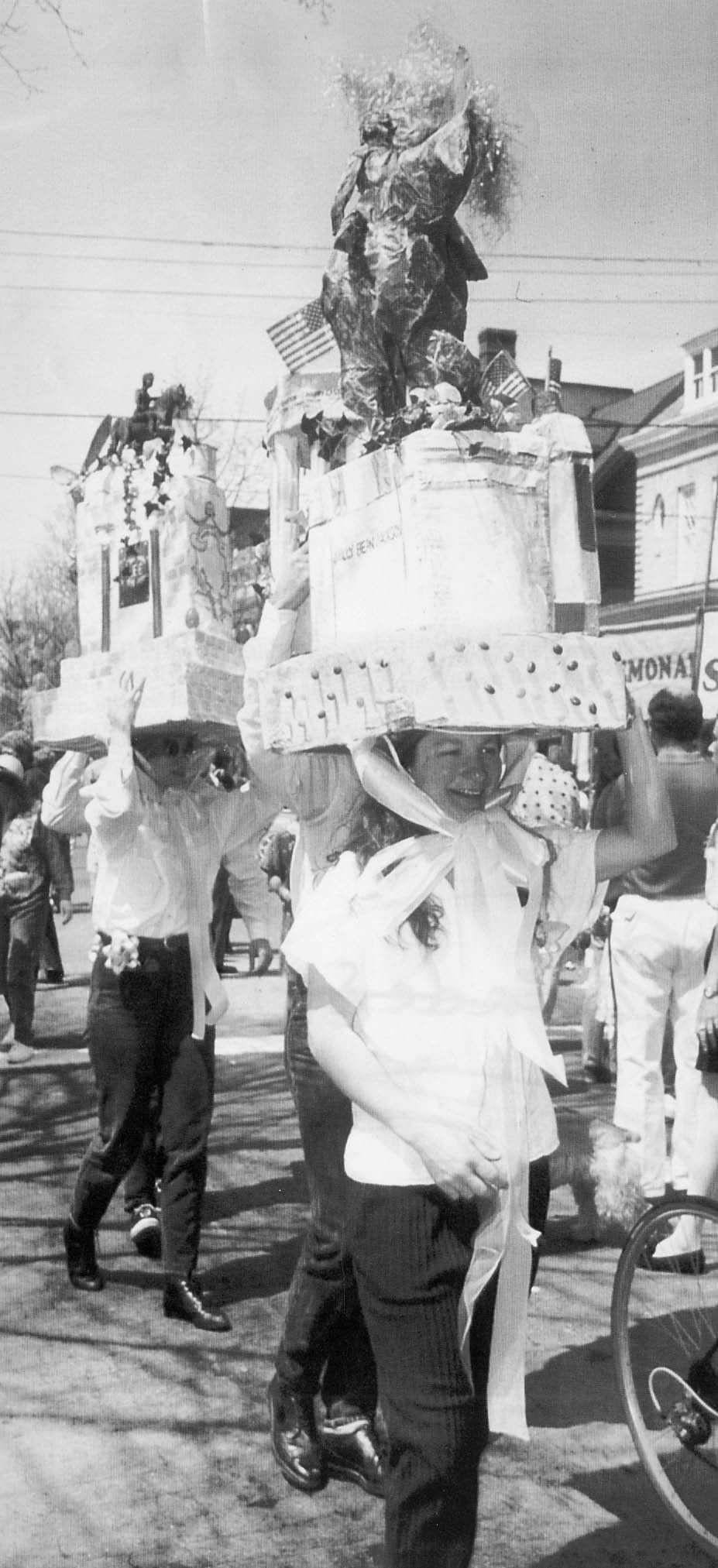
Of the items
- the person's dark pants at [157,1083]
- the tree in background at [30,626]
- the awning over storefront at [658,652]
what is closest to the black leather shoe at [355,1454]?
the person's dark pants at [157,1083]

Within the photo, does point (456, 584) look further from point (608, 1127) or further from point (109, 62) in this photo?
point (109, 62)

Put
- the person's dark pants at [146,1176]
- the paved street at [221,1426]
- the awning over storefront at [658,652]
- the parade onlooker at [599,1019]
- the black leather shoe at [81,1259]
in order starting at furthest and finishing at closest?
the awning over storefront at [658,652] → the parade onlooker at [599,1019] → the person's dark pants at [146,1176] → the black leather shoe at [81,1259] → the paved street at [221,1426]

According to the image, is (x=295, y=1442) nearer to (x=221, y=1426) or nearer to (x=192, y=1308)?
(x=221, y=1426)

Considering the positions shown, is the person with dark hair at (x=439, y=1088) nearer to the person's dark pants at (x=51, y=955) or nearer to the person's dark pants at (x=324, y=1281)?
the person's dark pants at (x=324, y=1281)

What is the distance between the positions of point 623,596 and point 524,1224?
69.9 ft

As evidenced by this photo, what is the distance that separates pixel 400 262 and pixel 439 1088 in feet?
7.95

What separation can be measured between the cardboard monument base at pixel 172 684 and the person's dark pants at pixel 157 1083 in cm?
79

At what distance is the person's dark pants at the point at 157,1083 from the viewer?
4773 millimetres

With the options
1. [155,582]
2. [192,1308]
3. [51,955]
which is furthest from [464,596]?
[51,955]

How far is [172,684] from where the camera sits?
4402 mm

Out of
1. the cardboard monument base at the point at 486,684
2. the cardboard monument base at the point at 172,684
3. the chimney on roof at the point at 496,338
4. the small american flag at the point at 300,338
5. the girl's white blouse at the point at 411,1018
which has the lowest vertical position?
the girl's white blouse at the point at 411,1018

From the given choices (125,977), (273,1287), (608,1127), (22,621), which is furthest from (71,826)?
(22,621)

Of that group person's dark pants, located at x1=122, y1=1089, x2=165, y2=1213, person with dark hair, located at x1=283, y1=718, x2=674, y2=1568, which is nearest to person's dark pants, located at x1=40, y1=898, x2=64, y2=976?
person's dark pants, located at x1=122, y1=1089, x2=165, y2=1213

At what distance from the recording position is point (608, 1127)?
4.32 metres
